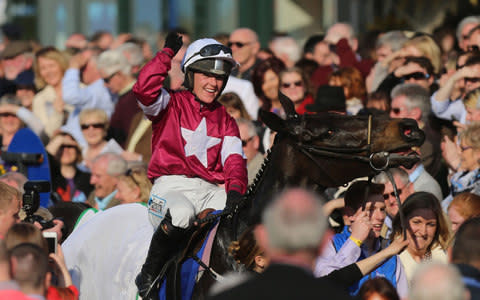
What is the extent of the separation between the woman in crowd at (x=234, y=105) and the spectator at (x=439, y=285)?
6184mm

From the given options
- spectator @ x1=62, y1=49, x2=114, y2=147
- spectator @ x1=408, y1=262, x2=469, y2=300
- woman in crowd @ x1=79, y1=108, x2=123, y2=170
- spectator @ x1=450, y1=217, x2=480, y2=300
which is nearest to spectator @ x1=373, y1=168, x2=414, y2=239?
spectator @ x1=450, y1=217, x2=480, y2=300

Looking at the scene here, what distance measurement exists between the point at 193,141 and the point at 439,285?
9.73 ft

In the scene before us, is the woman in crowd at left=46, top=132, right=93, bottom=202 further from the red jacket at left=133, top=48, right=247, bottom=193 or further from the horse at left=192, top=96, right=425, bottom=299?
the horse at left=192, top=96, right=425, bottom=299

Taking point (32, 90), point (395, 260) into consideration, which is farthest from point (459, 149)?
point (32, 90)

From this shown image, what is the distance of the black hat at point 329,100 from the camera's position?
9008 millimetres

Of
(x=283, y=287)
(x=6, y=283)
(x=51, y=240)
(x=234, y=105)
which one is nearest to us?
(x=283, y=287)

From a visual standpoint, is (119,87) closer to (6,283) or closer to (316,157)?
(316,157)

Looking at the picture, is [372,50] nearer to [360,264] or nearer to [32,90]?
[32,90]

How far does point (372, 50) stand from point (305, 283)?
29.9 ft

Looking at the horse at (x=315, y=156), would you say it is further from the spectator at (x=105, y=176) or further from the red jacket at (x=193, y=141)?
the spectator at (x=105, y=176)

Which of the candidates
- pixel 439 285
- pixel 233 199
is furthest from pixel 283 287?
pixel 233 199

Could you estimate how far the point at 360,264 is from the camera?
5.87 metres

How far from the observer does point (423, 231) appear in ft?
22.7

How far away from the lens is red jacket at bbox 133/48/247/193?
6.30 meters
